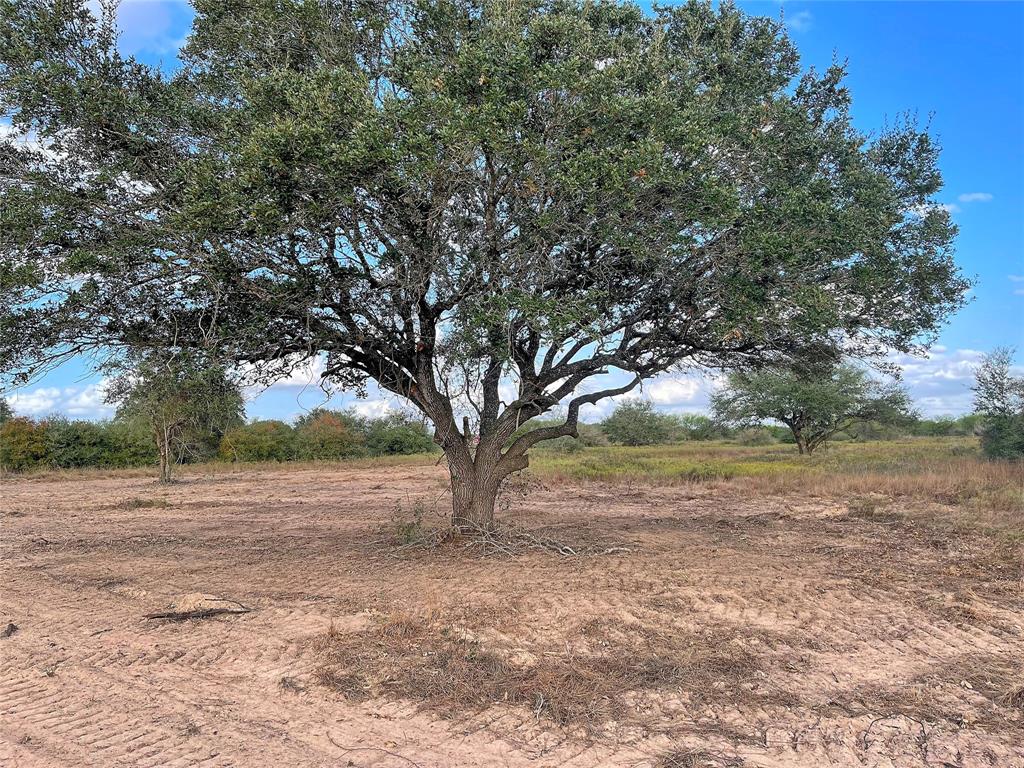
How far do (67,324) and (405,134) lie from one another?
4.58m

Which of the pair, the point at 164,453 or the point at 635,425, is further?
the point at 635,425

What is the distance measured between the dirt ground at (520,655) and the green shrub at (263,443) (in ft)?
89.7

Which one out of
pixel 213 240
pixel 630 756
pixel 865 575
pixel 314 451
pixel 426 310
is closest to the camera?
pixel 630 756

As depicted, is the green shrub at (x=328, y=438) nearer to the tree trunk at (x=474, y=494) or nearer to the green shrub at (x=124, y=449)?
the green shrub at (x=124, y=449)

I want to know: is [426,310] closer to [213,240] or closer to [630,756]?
[213,240]

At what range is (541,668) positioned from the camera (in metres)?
5.06

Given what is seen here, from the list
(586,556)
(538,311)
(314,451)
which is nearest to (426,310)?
(538,311)

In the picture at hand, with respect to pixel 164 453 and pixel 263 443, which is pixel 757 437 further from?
pixel 164 453

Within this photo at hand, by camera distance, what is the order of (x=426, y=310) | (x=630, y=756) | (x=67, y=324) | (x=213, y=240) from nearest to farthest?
(x=630, y=756), (x=213, y=240), (x=67, y=324), (x=426, y=310)

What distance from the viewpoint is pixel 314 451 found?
4075cm

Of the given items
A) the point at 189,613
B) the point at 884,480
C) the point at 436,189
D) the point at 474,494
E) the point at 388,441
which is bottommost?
the point at 884,480

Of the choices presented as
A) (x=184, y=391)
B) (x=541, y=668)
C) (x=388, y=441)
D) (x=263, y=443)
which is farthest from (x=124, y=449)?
(x=541, y=668)

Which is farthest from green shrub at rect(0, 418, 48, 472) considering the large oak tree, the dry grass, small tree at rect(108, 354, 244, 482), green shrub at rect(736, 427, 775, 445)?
green shrub at rect(736, 427, 775, 445)

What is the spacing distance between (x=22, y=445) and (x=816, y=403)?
3940cm
